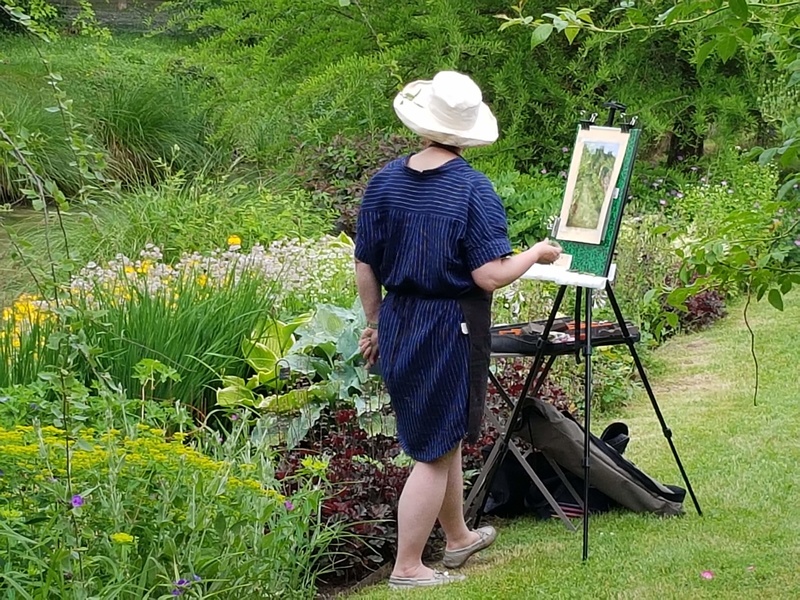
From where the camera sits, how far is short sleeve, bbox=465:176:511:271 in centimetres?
387

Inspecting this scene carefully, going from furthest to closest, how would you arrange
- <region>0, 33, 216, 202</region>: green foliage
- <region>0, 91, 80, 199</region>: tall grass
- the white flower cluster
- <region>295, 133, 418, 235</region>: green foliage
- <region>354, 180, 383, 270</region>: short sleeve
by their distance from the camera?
1. <region>0, 33, 216, 202</region>: green foliage
2. <region>0, 91, 80, 199</region>: tall grass
3. <region>295, 133, 418, 235</region>: green foliage
4. the white flower cluster
5. <region>354, 180, 383, 270</region>: short sleeve

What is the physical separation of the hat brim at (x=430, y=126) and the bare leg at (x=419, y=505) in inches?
44.0

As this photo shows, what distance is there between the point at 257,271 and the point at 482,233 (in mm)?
2816

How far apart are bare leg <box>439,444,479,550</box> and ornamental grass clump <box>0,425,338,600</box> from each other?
0.73m

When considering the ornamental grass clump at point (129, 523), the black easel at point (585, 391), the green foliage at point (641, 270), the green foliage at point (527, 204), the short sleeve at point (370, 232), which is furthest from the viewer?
the green foliage at point (527, 204)

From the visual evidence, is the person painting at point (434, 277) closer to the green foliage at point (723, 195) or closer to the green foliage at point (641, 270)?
the green foliage at point (641, 270)

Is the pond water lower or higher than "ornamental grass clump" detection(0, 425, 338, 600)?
lower

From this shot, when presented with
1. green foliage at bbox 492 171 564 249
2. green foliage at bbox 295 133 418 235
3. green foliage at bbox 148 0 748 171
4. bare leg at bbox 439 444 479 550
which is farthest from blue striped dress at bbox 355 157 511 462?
green foliage at bbox 148 0 748 171

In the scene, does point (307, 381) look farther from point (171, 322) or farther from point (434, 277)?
point (434, 277)

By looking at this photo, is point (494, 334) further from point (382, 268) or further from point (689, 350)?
point (689, 350)

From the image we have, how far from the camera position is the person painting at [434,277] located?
389cm

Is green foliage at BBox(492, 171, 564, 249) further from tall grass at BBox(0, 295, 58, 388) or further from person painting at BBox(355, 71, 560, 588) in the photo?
person painting at BBox(355, 71, 560, 588)

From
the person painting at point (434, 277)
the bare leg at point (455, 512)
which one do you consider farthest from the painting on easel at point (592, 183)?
the bare leg at point (455, 512)

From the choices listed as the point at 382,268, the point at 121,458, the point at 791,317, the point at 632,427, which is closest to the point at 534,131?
the point at 791,317
